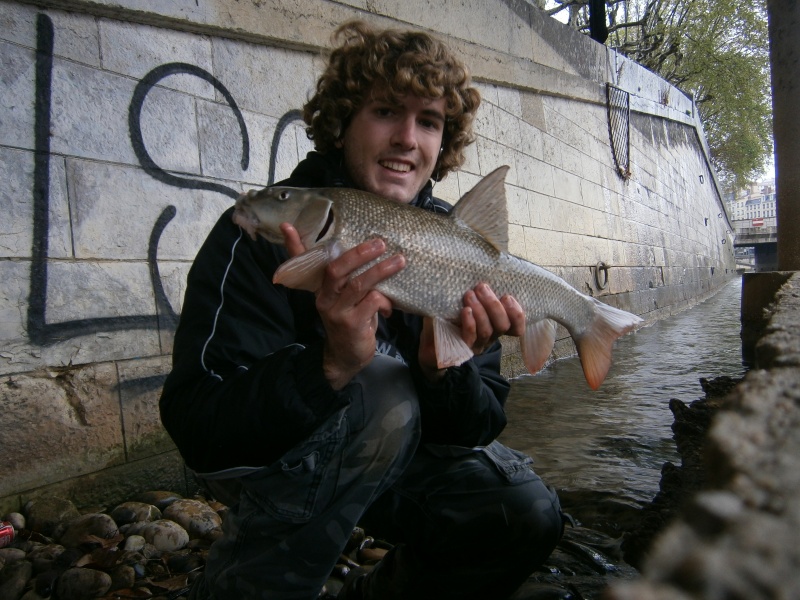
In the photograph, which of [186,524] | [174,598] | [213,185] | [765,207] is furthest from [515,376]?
[765,207]

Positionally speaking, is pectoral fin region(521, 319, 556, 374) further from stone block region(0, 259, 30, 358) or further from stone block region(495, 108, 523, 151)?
stone block region(495, 108, 523, 151)

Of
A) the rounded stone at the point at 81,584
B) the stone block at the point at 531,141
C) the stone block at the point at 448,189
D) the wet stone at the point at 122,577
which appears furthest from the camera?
the stone block at the point at 531,141

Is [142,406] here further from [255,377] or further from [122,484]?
[255,377]

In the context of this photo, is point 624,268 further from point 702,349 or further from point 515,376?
point 515,376

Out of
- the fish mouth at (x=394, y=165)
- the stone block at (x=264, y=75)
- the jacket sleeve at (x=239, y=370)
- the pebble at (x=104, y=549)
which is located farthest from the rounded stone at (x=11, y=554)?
the stone block at (x=264, y=75)

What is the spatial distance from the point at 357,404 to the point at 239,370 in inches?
14.2

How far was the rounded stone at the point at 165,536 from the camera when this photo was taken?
261 centimetres

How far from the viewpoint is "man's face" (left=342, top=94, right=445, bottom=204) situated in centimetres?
238

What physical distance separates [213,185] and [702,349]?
6564mm

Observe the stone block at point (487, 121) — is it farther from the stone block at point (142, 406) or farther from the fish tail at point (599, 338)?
the fish tail at point (599, 338)

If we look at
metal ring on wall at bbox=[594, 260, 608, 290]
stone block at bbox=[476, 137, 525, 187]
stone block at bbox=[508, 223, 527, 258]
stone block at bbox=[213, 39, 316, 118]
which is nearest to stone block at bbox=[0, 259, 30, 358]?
stone block at bbox=[213, 39, 316, 118]

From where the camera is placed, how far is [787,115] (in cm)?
652

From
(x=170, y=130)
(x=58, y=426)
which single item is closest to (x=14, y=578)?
(x=58, y=426)

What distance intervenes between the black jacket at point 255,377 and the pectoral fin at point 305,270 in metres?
0.19
